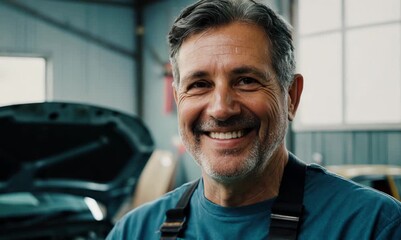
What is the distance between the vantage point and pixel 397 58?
671 cm

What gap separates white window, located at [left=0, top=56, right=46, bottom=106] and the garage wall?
5.9 inches

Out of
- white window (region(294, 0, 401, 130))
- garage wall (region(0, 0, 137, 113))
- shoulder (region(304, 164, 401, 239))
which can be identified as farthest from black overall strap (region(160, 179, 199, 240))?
garage wall (region(0, 0, 137, 113))

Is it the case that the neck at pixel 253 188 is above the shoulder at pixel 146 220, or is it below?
above

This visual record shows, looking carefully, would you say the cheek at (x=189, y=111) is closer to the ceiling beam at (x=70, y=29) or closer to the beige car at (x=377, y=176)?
the beige car at (x=377, y=176)

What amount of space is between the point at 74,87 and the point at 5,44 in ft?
4.61

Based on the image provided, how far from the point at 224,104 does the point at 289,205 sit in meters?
0.31

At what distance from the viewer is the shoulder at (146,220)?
172cm

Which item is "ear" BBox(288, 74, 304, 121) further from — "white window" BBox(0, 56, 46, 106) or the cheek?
"white window" BBox(0, 56, 46, 106)

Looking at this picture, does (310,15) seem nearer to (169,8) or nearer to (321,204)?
(169,8)

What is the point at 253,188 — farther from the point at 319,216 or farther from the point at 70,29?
the point at 70,29

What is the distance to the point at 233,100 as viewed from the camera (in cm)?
148

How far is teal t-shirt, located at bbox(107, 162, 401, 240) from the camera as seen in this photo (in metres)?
1.41

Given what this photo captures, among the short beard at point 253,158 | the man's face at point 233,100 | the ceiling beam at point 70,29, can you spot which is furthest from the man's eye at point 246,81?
the ceiling beam at point 70,29

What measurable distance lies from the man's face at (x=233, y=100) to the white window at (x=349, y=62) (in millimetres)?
5624
